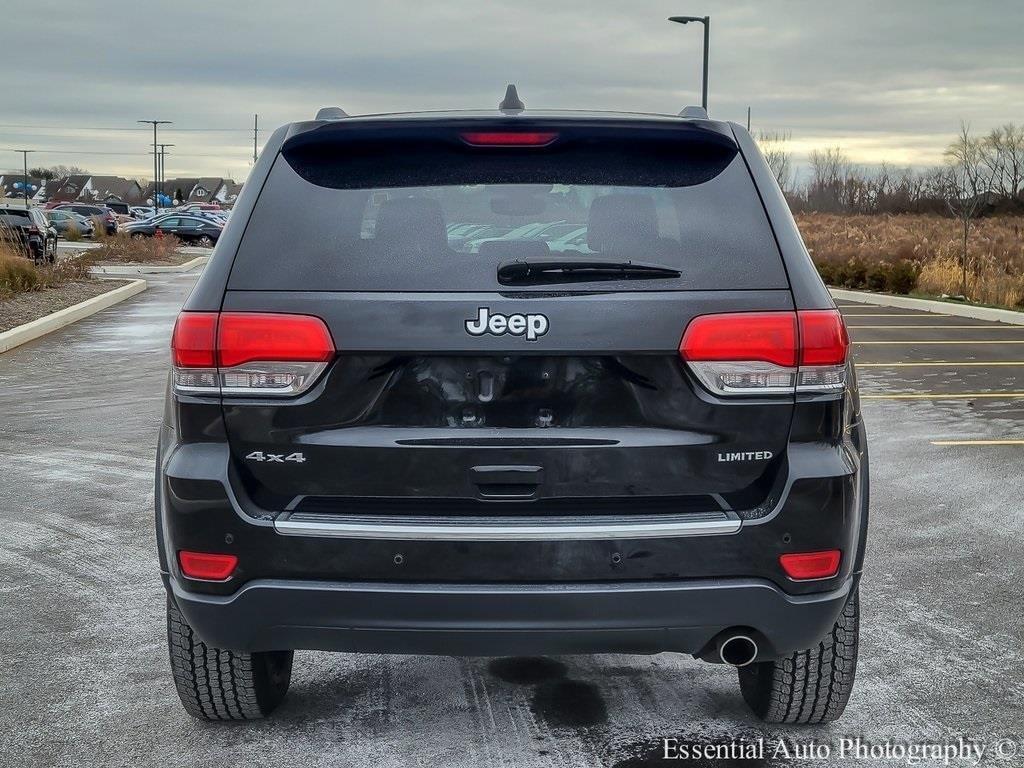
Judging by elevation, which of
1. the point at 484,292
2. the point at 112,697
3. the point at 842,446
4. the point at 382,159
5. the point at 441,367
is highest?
the point at 382,159

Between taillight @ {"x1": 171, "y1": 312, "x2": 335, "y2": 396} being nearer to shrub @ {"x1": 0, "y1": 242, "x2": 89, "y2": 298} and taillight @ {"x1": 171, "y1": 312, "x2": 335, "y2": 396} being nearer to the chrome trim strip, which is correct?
the chrome trim strip

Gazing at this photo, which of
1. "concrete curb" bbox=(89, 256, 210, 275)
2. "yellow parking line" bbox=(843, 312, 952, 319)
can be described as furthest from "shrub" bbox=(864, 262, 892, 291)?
"concrete curb" bbox=(89, 256, 210, 275)

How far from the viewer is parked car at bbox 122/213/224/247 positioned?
51.6m

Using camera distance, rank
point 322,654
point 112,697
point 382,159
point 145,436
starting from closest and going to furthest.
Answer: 1. point 382,159
2. point 112,697
3. point 322,654
4. point 145,436

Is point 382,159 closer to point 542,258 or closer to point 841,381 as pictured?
point 542,258

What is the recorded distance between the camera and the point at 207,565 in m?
3.06

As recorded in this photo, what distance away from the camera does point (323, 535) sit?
2.95 metres

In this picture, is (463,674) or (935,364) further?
(935,364)

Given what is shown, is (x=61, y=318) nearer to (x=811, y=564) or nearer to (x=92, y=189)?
(x=811, y=564)

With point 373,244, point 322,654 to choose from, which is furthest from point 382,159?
point 322,654

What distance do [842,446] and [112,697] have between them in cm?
259

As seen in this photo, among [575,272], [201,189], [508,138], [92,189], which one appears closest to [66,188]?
[92,189]

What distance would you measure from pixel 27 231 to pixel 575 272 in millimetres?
27460

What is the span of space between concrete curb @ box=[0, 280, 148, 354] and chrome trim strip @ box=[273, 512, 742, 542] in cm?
1314
